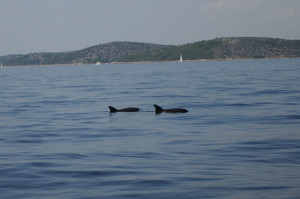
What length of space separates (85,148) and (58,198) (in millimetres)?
5884

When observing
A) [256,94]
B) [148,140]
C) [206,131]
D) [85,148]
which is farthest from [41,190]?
[256,94]

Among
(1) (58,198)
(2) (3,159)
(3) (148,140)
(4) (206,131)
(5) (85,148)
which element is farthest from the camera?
(4) (206,131)

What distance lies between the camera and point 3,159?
1398cm

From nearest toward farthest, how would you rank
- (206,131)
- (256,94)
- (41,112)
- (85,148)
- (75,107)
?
(85,148) < (206,131) < (41,112) < (75,107) < (256,94)

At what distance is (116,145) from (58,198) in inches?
252

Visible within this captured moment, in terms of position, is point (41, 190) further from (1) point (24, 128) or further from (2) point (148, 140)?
(1) point (24, 128)

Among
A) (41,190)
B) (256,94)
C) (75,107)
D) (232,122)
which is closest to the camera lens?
(41,190)

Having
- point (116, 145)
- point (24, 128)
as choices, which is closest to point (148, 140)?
point (116, 145)

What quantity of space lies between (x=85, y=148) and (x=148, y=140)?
2365 mm

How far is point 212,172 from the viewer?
11.8 m

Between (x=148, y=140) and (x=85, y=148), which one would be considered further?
(x=148, y=140)

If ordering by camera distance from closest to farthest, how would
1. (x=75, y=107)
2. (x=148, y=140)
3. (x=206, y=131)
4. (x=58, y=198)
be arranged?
(x=58, y=198)
(x=148, y=140)
(x=206, y=131)
(x=75, y=107)

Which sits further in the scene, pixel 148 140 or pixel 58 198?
pixel 148 140

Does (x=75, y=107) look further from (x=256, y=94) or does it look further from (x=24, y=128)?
(x=256, y=94)
